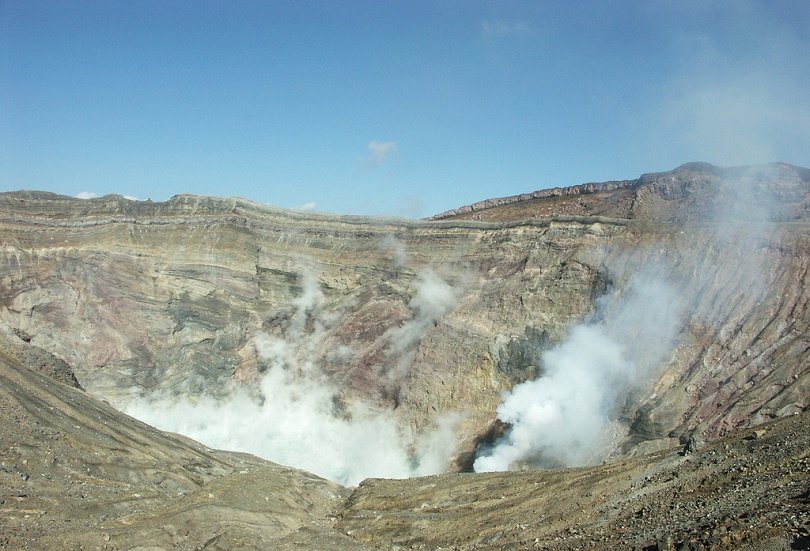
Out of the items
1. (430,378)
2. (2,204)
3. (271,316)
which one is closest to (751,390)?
(430,378)

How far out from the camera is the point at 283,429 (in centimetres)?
3247

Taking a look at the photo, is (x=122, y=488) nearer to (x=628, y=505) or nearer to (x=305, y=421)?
(x=628, y=505)

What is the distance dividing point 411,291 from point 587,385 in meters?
11.3

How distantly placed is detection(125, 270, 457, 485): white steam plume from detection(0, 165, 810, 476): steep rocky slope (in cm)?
25

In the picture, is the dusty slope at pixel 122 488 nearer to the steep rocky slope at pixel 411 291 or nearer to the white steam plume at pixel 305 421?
the white steam plume at pixel 305 421

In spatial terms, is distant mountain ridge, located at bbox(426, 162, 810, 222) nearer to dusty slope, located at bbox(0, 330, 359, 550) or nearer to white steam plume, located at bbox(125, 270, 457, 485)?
white steam plume, located at bbox(125, 270, 457, 485)

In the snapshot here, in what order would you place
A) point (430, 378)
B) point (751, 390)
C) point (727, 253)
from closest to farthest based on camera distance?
point (751, 390)
point (727, 253)
point (430, 378)

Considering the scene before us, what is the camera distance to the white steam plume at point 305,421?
28.2 metres

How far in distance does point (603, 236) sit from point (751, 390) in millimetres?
10783

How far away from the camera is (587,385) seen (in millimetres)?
24703

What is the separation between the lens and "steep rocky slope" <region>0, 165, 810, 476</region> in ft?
78.1

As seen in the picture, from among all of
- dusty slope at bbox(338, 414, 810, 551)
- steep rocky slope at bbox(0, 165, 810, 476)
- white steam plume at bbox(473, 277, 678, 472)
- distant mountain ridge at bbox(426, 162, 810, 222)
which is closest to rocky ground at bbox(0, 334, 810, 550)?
dusty slope at bbox(338, 414, 810, 551)

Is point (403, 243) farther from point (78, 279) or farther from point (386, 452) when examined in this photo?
point (78, 279)

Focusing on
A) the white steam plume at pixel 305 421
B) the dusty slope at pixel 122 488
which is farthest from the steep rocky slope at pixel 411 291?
the dusty slope at pixel 122 488
